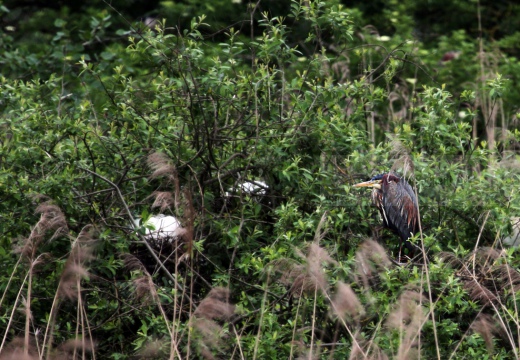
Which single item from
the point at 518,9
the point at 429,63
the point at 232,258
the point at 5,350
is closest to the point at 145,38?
the point at 232,258

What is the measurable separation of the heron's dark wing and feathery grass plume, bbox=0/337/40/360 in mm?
1871

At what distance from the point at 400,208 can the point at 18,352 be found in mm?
2079

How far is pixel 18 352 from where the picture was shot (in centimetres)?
306

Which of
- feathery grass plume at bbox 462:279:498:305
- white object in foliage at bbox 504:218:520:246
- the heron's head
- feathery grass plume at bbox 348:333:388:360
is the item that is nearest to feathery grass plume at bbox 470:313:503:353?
feathery grass plume at bbox 462:279:498:305

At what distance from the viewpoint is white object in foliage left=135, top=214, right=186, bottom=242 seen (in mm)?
4246

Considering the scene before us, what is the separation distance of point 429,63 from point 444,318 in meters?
4.68

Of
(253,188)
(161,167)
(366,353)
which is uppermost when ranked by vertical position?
(161,167)

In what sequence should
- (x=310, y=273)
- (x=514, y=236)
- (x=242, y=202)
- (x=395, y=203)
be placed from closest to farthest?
1. (x=310, y=273)
2. (x=242, y=202)
3. (x=395, y=203)
4. (x=514, y=236)

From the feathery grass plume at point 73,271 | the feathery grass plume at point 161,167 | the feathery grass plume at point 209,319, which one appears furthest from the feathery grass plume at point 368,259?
the feathery grass plume at point 73,271

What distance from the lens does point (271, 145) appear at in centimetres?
448

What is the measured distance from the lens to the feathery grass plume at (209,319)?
3.15 metres

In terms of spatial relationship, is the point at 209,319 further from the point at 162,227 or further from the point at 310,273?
the point at 162,227

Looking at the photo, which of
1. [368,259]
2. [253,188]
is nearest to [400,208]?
[368,259]

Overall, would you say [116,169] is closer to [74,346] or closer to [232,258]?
[232,258]
